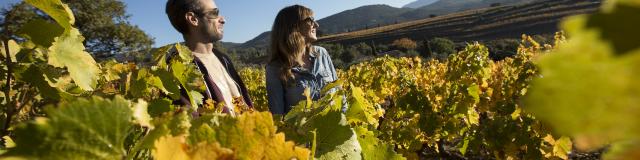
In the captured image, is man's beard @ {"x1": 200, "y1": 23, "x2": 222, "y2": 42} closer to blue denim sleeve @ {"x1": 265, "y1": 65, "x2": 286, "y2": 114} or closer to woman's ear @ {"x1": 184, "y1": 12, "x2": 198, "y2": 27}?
woman's ear @ {"x1": 184, "y1": 12, "x2": 198, "y2": 27}

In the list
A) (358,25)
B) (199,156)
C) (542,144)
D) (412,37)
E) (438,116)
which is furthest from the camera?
(358,25)

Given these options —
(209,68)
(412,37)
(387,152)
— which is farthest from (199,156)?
(412,37)

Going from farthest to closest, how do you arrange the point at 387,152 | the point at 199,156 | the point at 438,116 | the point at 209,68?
1. the point at 438,116
2. the point at 209,68
3. the point at 387,152
4. the point at 199,156

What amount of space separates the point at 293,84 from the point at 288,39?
1.06 feet

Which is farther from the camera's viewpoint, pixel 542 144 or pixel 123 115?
pixel 542 144

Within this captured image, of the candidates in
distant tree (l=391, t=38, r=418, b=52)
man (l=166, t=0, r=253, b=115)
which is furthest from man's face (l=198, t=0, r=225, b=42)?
distant tree (l=391, t=38, r=418, b=52)

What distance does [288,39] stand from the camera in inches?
136

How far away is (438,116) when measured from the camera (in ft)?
19.3

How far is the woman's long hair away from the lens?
3432mm

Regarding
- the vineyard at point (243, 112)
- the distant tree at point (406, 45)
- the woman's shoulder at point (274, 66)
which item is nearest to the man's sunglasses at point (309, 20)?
the woman's shoulder at point (274, 66)

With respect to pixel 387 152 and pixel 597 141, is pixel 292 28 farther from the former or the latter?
pixel 597 141

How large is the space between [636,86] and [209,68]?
2.27m

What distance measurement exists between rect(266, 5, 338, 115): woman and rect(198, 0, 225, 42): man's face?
0.84 m

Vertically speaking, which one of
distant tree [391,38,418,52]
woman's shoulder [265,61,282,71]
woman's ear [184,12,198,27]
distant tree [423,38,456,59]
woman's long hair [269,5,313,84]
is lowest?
distant tree [391,38,418,52]
